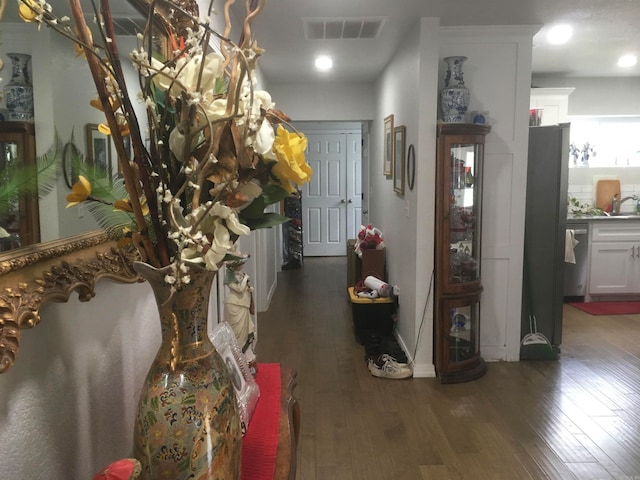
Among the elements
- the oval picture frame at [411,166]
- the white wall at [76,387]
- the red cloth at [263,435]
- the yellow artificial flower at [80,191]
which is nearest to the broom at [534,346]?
the oval picture frame at [411,166]

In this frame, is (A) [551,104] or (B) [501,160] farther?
(A) [551,104]

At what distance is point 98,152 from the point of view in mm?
976

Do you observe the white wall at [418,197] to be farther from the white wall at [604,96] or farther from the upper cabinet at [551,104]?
the white wall at [604,96]

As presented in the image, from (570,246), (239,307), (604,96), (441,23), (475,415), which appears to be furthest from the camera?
(604,96)

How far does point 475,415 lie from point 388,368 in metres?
0.76

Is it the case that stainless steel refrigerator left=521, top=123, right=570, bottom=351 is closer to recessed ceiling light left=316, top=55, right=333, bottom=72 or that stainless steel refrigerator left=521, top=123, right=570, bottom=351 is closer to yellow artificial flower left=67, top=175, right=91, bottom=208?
recessed ceiling light left=316, top=55, right=333, bottom=72

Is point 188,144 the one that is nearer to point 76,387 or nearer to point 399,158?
point 76,387

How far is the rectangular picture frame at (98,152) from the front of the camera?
0.94 metres

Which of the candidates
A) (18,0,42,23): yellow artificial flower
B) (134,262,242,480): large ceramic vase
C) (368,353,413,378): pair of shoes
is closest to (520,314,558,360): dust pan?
(368,353,413,378): pair of shoes

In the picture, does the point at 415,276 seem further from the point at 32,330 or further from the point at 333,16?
the point at 32,330

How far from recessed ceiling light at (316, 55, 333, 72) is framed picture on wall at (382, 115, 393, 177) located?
74cm

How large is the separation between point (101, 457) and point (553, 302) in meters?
3.85

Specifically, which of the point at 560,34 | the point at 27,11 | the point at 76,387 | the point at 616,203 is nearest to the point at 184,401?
the point at 76,387

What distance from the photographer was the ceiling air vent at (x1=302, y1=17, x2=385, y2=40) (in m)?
3.46
